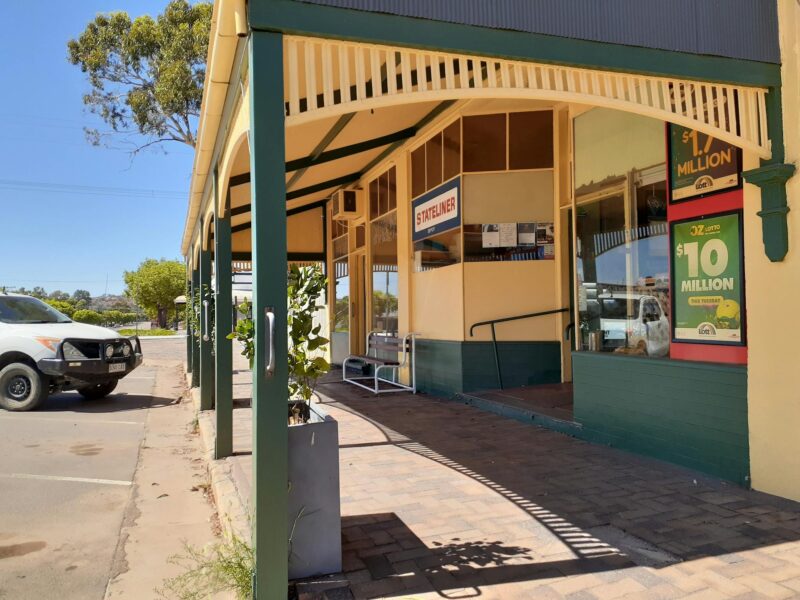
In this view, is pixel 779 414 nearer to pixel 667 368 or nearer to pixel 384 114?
pixel 667 368

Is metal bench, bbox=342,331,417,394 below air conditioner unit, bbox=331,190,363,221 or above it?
below

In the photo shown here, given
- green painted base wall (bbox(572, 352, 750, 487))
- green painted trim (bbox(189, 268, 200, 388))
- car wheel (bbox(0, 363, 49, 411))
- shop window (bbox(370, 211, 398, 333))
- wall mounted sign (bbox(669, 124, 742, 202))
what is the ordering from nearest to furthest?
green painted base wall (bbox(572, 352, 750, 487)) < wall mounted sign (bbox(669, 124, 742, 202)) < car wheel (bbox(0, 363, 49, 411)) < shop window (bbox(370, 211, 398, 333)) < green painted trim (bbox(189, 268, 200, 388))

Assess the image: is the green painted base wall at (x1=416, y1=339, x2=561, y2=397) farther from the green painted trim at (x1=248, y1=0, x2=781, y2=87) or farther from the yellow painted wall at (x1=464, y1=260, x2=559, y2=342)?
the green painted trim at (x1=248, y1=0, x2=781, y2=87)

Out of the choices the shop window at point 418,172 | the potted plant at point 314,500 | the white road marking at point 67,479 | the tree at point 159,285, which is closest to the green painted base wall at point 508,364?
the shop window at point 418,172

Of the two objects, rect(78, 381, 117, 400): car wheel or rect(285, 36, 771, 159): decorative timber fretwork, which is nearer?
rect(285, 36, 771, 159): decorative timber fretwork

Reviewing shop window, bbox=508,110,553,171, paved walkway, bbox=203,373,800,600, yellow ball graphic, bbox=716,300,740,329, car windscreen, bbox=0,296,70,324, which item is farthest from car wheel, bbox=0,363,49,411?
yellow ball graphic, bbox=716,300,740,329

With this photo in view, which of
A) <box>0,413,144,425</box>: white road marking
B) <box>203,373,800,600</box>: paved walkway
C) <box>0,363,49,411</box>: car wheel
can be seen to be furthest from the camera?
<box>0,363,49,411</box>: car wheel

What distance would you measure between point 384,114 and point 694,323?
4787 mm

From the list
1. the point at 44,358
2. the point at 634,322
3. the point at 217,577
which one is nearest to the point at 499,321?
the point at 634,322

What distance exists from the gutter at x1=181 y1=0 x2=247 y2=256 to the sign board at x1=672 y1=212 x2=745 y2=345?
12.1ft

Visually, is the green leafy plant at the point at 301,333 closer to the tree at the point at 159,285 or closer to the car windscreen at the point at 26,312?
the car windscreen at the point at 26,312

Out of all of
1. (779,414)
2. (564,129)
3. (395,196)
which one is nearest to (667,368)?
(779,414)

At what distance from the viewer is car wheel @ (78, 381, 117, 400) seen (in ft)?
35.4

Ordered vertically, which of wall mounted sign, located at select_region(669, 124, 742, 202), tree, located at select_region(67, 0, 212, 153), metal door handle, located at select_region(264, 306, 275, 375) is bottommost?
metal door handle, located at select_region(264, 306, 275, 375)
